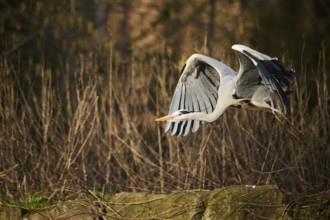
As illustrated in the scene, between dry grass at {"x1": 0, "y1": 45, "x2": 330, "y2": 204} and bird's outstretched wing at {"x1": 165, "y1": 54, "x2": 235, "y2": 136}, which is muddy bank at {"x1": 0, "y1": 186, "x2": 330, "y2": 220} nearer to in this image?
dry grass at {"x1": 0, "y1": 45, "x2": 330, "y2": 204}

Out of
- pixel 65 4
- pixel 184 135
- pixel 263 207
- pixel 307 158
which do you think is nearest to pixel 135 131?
pixel 184 135

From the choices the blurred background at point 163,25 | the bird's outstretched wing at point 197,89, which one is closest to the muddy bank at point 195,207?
the bird's outstretched wing at point 197,89

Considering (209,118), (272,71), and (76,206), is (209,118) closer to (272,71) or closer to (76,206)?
(272,71)

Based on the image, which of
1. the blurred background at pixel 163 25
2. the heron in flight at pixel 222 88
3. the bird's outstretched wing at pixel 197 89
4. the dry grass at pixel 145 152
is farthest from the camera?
the blurred background at pixel 163 25

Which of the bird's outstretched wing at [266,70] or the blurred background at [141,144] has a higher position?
the bird's outstretched wing at [266,70]

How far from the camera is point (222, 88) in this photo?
296 inches

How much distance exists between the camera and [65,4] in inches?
494

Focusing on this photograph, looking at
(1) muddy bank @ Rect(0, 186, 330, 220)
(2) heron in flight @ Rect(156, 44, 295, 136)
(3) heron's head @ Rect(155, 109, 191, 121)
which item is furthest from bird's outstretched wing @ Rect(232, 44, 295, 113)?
(1) muddy bank @ Rect(0, 186, 330, 220)

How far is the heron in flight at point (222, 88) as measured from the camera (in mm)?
6875

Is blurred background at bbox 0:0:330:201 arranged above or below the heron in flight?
below

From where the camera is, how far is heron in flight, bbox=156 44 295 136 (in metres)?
6.88

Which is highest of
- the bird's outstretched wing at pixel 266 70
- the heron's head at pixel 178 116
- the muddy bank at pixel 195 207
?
the bird's outstretched wing at pixel 266 70

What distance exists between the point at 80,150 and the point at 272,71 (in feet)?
5.44

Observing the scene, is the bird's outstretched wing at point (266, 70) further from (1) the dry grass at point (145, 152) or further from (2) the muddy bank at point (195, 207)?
(2) the muddy bank at point (195, 207)
